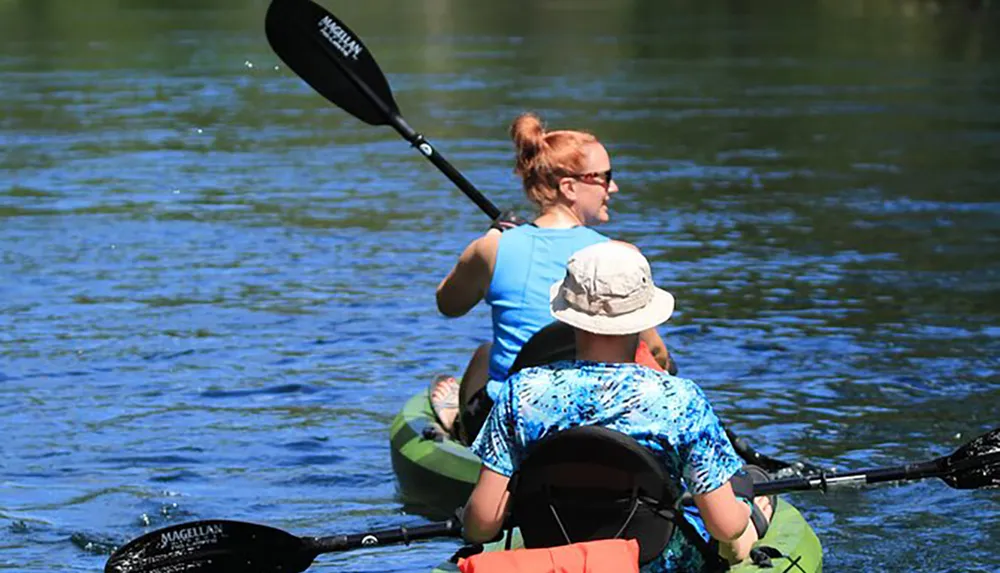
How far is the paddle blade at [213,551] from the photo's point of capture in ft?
19.1

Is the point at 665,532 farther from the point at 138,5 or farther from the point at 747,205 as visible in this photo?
the point at 138,5

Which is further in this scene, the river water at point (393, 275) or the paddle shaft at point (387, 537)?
the river water at point (393, 275)

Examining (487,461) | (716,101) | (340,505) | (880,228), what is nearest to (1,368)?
(340,505)

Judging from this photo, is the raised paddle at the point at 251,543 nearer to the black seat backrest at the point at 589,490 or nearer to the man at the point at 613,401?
the black seat backrest at the point at 589,490

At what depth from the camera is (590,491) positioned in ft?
16.1

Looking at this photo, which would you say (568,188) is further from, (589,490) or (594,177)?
(589,490)

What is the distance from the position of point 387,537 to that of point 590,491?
108 cm

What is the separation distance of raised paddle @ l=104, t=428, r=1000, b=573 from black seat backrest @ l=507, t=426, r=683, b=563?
2.33 feet

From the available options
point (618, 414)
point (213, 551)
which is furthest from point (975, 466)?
point (213, 551)

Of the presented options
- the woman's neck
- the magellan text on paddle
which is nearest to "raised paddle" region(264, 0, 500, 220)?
the woman's neck

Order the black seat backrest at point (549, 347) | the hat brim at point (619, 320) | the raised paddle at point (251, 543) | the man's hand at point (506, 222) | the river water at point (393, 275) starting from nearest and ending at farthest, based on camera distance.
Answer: the hat brim at point (619, 320)
the raised paddle at point (251, 543)
the black seat backrest at point (549, 347)
the man's hand at point (506, 222)
the river water at point (393, 275)

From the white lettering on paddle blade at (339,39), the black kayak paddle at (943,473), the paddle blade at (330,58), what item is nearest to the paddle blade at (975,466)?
the black kayak paddle at (943,473)

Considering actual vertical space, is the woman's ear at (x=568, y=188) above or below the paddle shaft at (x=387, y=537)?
above

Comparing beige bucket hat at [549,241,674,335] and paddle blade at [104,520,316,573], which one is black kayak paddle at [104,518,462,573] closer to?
paddle blade at [104,520,316,573]
